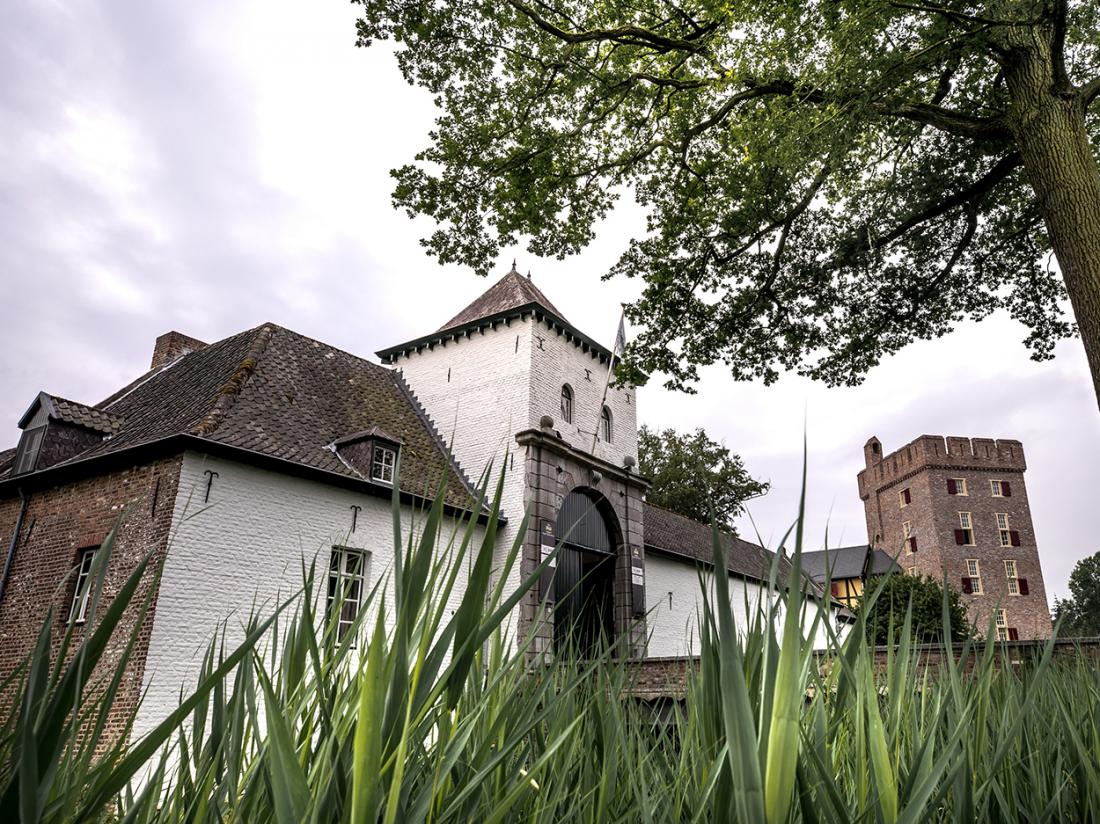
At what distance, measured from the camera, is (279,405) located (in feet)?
46.4

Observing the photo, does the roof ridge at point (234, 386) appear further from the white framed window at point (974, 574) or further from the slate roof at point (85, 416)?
the white framed window at point (974, 574)

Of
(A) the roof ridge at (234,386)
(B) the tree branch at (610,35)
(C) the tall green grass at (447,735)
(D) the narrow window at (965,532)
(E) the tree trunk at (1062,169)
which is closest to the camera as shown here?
(C) the tall green grass at (447,735)

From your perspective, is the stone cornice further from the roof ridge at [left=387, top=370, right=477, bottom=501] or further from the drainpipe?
the drainpipe

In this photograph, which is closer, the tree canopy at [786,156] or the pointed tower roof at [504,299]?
the tree canopy at [786,156]

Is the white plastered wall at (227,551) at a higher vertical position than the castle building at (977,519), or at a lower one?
lower

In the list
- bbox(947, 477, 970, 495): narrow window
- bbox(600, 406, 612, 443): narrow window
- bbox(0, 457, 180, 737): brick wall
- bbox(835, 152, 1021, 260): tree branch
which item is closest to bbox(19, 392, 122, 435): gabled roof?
bbox(0, 457, 180, 737): brick wall

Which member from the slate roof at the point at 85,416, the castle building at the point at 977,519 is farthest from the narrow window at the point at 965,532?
the slate roof at the point at 85,416

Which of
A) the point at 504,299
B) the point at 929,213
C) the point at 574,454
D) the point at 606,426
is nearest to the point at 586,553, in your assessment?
the point at 574,454

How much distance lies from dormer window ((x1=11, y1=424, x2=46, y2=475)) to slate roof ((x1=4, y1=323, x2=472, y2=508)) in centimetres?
74

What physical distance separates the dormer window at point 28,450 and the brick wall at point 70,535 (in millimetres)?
528

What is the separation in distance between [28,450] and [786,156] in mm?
13559

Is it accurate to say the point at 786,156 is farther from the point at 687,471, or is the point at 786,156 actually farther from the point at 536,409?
the point at 687,471

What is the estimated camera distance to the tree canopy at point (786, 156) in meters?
7.73

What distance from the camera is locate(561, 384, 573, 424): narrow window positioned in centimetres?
1831
